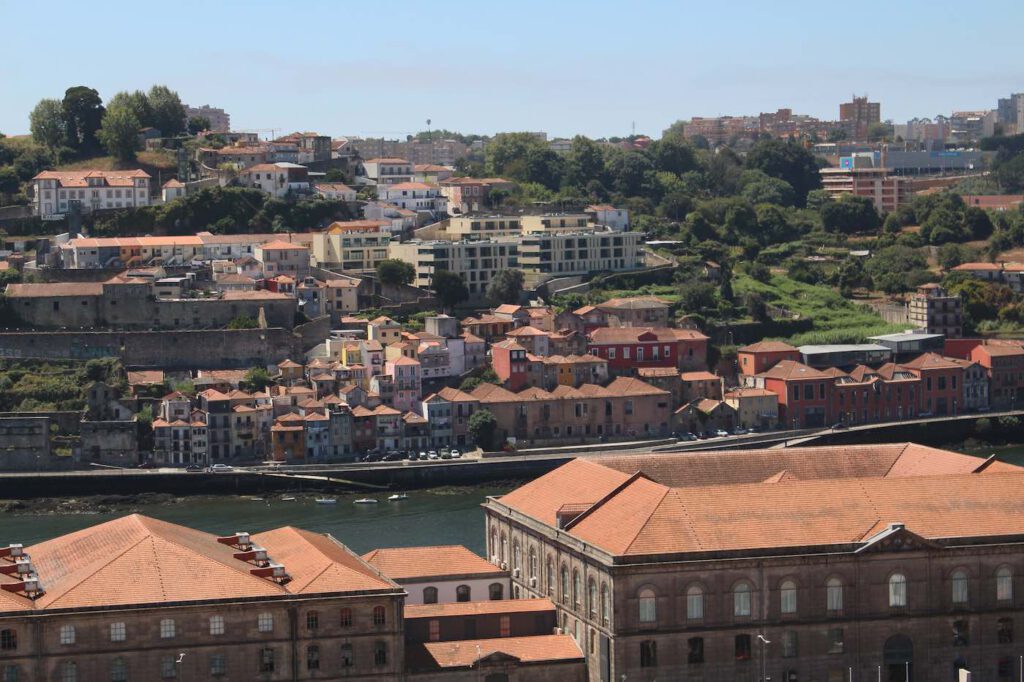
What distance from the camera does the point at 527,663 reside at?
35.9m

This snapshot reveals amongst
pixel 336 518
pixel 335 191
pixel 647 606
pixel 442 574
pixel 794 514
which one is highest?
pixel 335 191

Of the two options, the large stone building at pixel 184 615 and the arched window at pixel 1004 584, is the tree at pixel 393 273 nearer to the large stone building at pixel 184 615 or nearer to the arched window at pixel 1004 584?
the large stone building at pixel 184 615

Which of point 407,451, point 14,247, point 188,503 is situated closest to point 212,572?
point 188,503

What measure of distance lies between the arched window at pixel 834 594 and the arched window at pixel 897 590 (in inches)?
36.2

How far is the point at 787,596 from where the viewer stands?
3684 centimetres

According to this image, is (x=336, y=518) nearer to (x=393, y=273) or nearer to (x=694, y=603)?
(x=694, y=603)

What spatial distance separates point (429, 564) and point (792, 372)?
1364 inches

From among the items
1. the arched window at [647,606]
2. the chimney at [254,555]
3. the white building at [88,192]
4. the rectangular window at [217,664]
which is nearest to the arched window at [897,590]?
the arched window at [647,606]

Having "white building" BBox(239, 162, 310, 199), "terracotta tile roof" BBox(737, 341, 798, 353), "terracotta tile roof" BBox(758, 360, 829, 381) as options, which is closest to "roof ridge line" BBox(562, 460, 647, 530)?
"terracotta tile roof" BBox(758, 360, 829, 381)

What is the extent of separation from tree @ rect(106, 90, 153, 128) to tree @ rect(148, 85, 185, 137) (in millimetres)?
329

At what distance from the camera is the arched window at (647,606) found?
3631 cm

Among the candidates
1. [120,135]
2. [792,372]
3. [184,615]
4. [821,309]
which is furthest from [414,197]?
[184,615]

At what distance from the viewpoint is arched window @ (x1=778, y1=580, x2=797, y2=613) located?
36.8 metres

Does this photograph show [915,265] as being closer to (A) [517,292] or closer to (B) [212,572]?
(A) [517,292]
